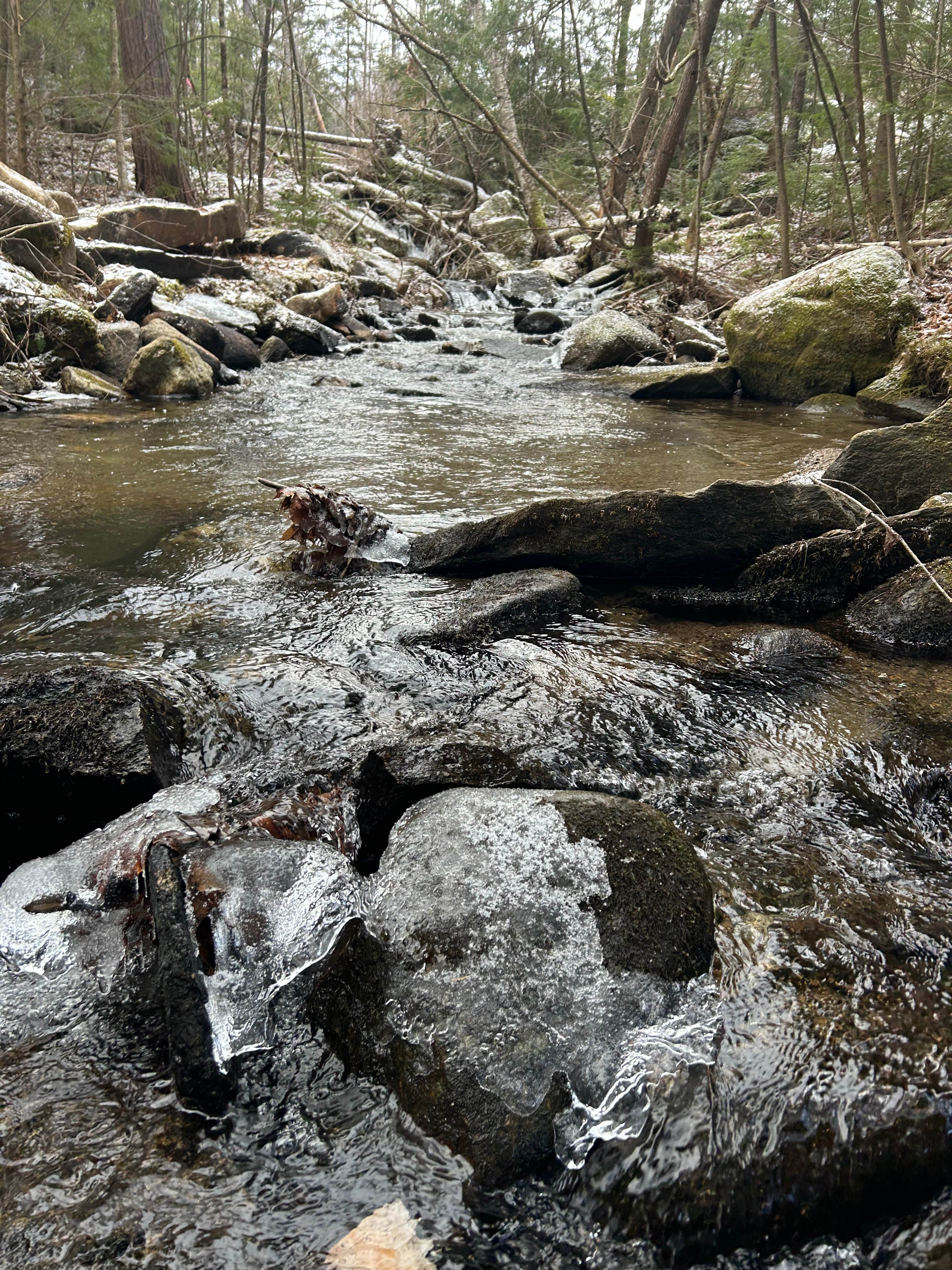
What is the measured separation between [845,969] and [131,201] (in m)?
15.9

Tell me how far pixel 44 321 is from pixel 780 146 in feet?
29.2

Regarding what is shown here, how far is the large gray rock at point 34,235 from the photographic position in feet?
26.7

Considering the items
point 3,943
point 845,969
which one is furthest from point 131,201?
point 845,969

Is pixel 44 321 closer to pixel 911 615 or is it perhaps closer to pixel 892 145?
pixel 911 615

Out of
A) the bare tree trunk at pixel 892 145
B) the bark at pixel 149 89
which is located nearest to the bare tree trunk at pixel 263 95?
the bark at pixel 149 89

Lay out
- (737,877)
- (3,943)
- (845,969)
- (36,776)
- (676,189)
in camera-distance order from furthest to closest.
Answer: (676,189)
(36,776)
(737,877)
(3,943)
(845,969)

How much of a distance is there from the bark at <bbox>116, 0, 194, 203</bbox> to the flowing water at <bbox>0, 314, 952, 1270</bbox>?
12.3 metres

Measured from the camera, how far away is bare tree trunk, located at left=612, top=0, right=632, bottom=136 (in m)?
13.2

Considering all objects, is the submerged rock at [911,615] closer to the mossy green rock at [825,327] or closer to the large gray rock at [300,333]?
the mossy green rock at [825,327]

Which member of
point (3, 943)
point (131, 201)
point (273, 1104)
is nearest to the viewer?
point (273, 1104)

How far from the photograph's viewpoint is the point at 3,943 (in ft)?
5.77

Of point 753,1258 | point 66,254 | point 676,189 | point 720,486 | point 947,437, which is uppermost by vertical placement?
point 676,189

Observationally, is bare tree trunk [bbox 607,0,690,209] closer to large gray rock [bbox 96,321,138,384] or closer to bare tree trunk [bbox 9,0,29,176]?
large gray rock [bbox 96,321,138,384]

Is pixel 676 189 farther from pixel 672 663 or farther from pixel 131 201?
pixel 672 663
